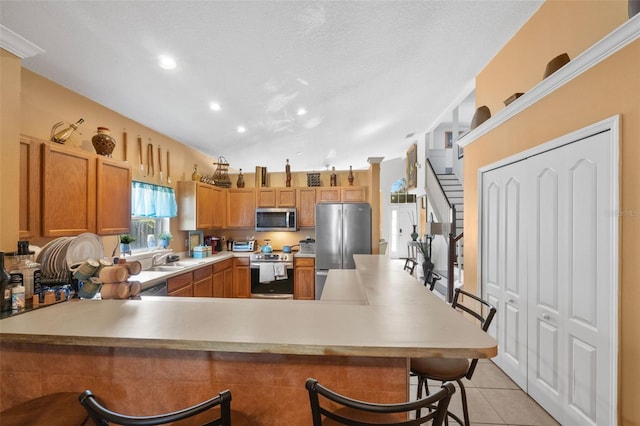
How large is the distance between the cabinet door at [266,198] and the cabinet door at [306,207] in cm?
51

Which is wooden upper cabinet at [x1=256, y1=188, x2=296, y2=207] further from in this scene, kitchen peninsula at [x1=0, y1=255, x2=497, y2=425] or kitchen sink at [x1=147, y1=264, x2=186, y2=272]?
A: kitchen peninsula at [x1=0, y1=255, x2=497, y2=425]

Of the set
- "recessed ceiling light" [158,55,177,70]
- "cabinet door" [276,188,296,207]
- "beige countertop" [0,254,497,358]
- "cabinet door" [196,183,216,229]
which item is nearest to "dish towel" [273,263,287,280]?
"cabinet door" [276,188,296,207]

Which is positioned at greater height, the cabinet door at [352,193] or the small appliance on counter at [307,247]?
the cabinet door at [352,193]

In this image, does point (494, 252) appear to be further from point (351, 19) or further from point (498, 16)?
point (351, 19)

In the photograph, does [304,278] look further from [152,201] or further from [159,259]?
[152,201]

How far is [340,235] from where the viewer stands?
4492 millimetres

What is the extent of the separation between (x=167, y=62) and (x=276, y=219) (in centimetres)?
326

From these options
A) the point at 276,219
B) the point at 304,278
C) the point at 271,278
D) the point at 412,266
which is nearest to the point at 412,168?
the point at 276,219

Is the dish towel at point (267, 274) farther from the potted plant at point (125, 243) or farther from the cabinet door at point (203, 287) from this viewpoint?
the potted plant at point (125, 243)

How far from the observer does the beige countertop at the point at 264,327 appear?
3.25 feet

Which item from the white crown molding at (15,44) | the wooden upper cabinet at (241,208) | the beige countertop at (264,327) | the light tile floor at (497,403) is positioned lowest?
the light tile floor at (497,403)

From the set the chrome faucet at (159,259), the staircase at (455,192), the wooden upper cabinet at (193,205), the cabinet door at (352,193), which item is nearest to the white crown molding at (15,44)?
the chrome faucet at (159,259)

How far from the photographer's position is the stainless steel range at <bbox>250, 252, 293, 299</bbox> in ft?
14.9

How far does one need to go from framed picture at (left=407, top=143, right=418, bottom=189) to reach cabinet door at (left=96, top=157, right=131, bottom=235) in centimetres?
577
